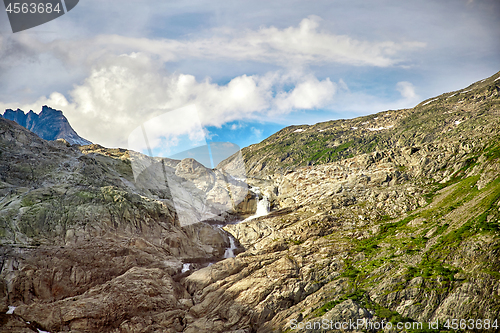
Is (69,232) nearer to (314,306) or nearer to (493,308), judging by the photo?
(314,306)

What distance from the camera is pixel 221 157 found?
35.8 metres

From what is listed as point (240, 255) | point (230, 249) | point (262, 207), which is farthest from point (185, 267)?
point (262, 207)

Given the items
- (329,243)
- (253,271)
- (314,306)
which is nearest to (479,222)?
(329,243)

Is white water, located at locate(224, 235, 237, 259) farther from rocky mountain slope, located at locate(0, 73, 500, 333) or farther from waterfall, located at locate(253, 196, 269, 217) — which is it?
waterfall, located at locate(253, 196, 269, 217)

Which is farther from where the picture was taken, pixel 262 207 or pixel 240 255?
pixel 262 207

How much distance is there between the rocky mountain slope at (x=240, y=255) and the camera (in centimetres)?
5681

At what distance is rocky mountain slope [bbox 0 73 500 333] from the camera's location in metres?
56.8

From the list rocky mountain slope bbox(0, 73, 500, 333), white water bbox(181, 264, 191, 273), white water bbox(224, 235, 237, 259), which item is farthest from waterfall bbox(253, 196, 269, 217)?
white water bbox(181, 264, 191, 273)

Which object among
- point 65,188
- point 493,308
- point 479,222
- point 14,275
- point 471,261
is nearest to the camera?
point 493,308

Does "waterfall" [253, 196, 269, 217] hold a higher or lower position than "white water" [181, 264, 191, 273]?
lower

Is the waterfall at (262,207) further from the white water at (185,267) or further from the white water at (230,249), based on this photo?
the white water at (185,267)

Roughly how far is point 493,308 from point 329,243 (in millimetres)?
41364

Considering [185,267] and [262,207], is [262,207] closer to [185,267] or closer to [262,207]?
[262,207]

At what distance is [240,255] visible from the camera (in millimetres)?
82438
